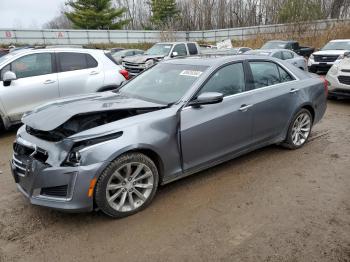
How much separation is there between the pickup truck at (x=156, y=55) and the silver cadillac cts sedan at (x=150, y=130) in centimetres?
931

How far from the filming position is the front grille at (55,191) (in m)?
3.15

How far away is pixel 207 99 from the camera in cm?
381

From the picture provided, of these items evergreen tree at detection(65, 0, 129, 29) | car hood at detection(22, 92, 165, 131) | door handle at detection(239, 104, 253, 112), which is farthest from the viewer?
evergreen tree at detection(65, 0, 129, 29)

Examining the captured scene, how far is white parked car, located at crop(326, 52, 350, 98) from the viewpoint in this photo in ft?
28.8

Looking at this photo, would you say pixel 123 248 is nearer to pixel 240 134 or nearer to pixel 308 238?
pixel 308 238

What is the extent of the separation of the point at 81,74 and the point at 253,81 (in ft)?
13.7

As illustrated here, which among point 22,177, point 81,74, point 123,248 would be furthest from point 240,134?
point 81,74

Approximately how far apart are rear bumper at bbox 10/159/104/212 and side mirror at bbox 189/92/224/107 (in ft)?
4.59

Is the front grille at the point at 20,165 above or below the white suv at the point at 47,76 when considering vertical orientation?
below

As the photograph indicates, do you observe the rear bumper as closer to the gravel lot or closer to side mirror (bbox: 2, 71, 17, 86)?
the gravel lot

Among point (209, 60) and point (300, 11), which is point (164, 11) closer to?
point (300, 11)

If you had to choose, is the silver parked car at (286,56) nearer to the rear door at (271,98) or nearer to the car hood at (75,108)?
the rear door at (271,98)

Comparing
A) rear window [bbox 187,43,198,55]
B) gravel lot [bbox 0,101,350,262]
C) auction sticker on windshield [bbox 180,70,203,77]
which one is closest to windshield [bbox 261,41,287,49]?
rear window [bbox 187,43,198,55]

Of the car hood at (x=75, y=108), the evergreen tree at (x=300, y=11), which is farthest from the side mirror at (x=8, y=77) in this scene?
the evergreen tree at (x=300, y=11)
